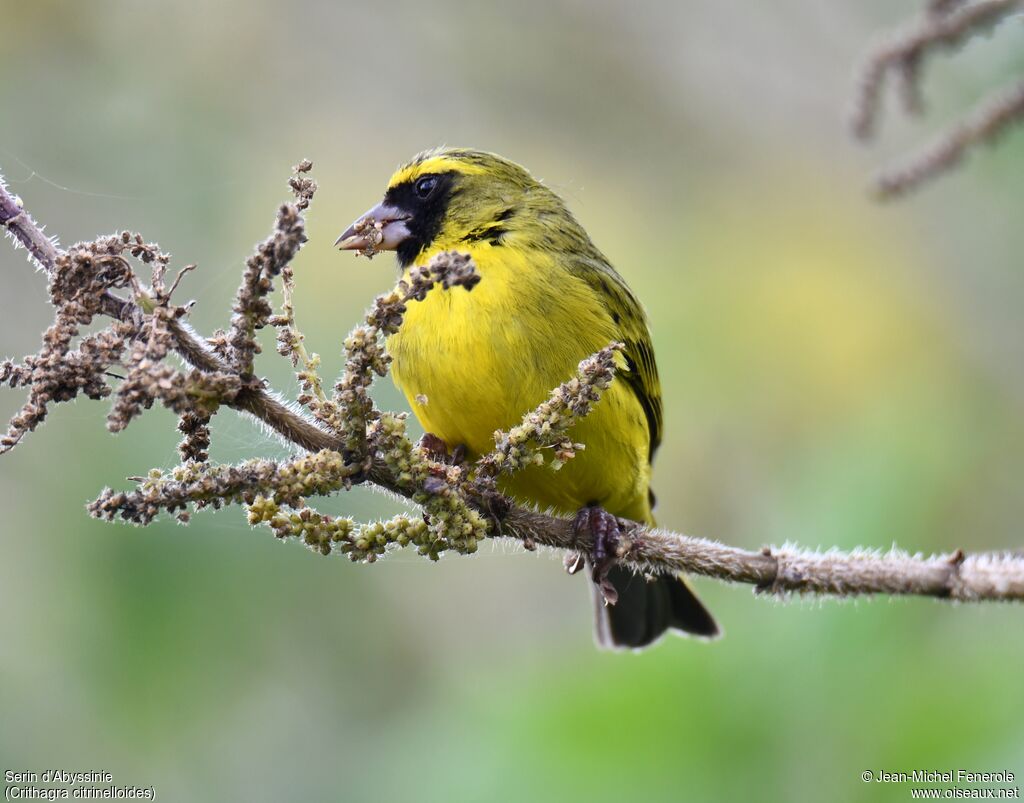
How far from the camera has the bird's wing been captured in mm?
3584

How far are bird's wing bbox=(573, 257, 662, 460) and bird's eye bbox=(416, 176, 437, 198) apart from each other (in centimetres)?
52

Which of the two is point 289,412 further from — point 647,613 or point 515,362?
point 647,613

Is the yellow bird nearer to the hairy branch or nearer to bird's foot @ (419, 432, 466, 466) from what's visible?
bird's foot @ (419, 432, 466, 466)

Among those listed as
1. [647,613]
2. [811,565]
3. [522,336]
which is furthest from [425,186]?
[811,565]

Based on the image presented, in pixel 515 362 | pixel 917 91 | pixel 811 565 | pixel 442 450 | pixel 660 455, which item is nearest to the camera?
pixel 811 565

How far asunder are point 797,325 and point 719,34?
1671 mm

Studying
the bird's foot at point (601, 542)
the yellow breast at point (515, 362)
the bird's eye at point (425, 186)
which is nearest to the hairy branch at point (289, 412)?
the bird's foot at point (601, 542)

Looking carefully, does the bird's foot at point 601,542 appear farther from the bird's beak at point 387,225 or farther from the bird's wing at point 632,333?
the bird's beak at point 387,225

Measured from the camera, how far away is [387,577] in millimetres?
4969

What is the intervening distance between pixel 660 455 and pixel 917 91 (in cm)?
318

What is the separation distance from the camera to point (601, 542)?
271cm

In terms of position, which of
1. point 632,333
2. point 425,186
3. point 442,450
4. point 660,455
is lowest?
point 442,450

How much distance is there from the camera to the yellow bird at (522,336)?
3.13 m

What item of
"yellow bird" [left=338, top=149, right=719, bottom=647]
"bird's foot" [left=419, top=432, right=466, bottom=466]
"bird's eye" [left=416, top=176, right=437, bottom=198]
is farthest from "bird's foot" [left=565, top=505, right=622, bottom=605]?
"bird's eye" [left=416, top=176, right=437, bottom=198]
